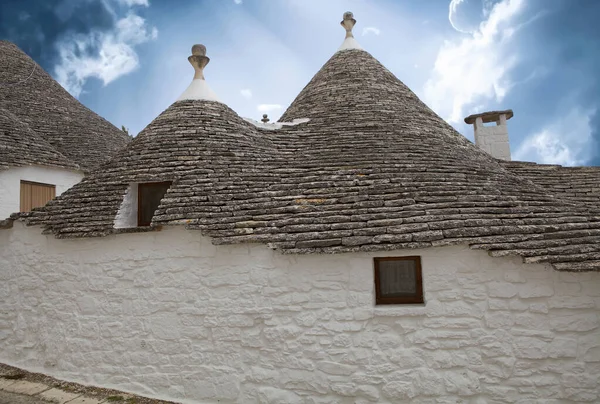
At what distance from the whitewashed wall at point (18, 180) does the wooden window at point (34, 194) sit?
5.1 inches

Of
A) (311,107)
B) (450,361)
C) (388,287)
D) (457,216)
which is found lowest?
(450,361)

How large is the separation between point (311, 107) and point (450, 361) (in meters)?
5.40

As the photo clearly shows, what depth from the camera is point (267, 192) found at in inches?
227

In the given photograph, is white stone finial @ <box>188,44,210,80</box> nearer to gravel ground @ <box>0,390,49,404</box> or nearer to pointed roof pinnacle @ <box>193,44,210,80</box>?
pointed roof pinnacle @ <box>193,44,210,80</box>

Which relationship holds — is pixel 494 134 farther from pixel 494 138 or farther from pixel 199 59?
pixel 199 59

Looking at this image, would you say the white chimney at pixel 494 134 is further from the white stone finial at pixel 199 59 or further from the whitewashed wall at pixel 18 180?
the whitewashed wall at pixel 18 180

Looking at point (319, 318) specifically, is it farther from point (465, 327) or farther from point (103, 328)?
point (103, 328)

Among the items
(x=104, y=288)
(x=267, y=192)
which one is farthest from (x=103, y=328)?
(x=267, y=192)

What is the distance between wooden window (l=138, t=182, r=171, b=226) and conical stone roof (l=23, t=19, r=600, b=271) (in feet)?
0.78

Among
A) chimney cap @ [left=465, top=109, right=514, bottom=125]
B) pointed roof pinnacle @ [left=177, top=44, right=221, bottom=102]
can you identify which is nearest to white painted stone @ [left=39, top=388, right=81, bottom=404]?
pointed roof pinnacle @ [left=177, top=44, right=221, bottom=102]

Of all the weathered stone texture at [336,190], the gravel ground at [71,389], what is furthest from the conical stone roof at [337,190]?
the gravel ground at [71,389]

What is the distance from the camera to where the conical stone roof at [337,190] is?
4.84 meters

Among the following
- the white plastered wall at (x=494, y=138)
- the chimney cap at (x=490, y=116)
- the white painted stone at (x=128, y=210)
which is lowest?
the white painted stone at (x=128, y=210)

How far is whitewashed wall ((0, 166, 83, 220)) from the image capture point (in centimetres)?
980
